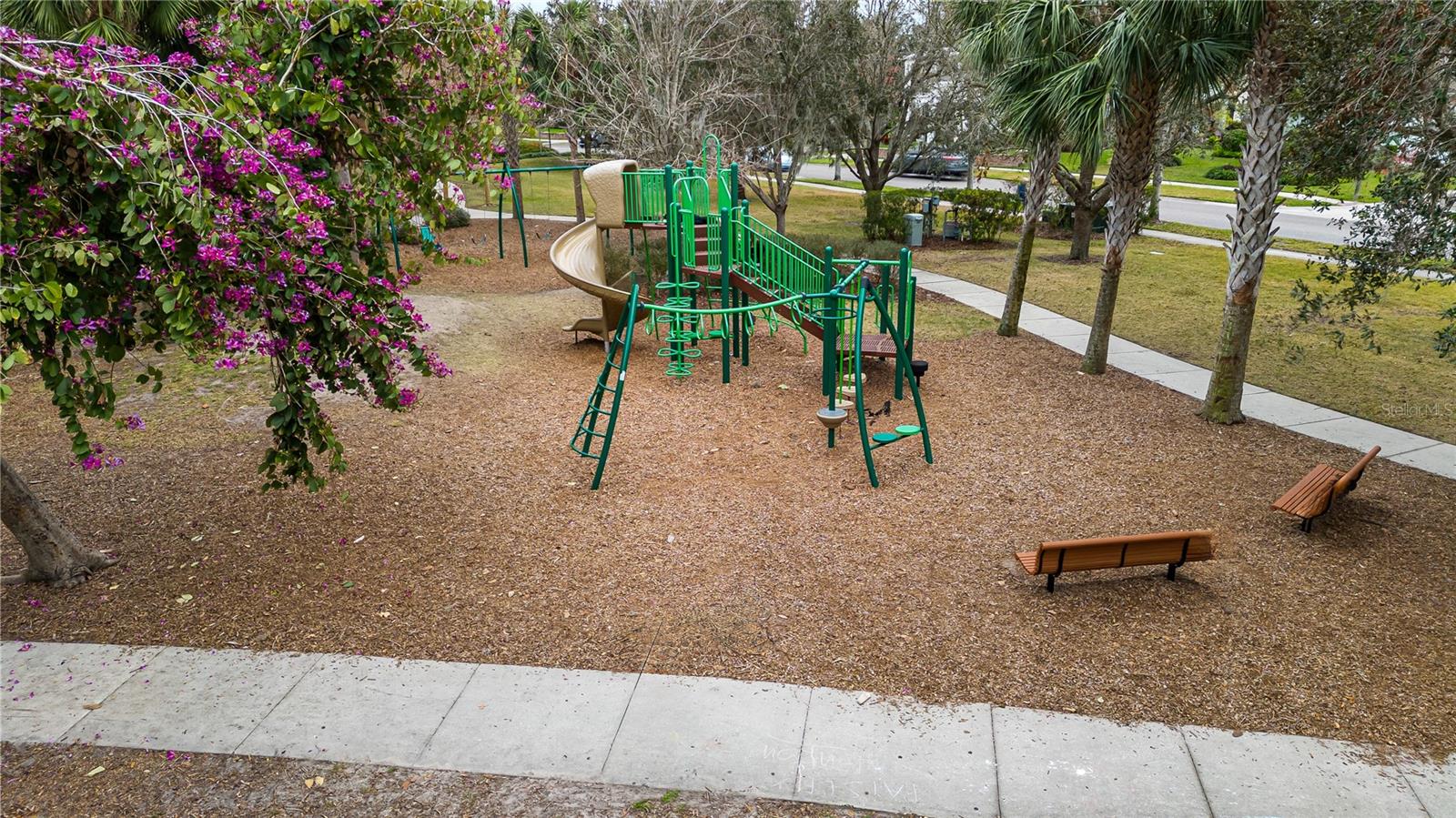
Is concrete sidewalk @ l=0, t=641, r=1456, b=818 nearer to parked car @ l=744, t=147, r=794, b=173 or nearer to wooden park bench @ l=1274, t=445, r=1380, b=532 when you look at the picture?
wooden park bench @ l=1274, t=445, r=1380, b=532

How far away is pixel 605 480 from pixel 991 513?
3.39 meters

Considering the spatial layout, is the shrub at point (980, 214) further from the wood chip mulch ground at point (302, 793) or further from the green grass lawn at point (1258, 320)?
the wood chip mulch ground at point (302, 793)

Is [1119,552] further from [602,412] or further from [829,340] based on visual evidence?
[602,412]

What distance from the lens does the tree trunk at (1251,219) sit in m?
8.35

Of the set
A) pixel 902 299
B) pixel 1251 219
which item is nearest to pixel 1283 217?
pixel 1251 219

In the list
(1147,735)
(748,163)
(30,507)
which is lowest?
(1147,735)

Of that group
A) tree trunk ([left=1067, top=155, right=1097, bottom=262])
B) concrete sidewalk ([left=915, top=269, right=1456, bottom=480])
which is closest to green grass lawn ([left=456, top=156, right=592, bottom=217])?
tree trunk ([left=1067, top=155, right=1097, bottom=262])

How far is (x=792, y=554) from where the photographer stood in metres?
6.76

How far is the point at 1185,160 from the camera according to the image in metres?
49.2

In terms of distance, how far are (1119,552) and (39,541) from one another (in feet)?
24.5

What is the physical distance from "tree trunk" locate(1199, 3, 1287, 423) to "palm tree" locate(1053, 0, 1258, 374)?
1.21ft

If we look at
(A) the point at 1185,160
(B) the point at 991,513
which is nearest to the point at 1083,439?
(B) the point at 991,513

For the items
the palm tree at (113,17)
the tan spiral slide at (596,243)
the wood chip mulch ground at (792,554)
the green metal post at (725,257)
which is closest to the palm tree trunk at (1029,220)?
Result: the wood chip mulch ground at (792,554)

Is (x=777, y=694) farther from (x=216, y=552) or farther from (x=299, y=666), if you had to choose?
(x=216, y=552)
